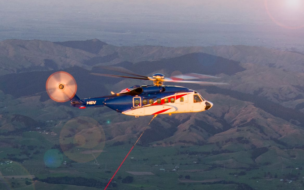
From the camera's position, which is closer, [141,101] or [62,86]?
[62,86]

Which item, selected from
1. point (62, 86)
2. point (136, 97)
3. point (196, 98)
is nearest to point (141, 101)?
point (136, 97)

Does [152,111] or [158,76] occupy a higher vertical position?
[158,76]

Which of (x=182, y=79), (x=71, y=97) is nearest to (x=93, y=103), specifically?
(x=71, y=97)

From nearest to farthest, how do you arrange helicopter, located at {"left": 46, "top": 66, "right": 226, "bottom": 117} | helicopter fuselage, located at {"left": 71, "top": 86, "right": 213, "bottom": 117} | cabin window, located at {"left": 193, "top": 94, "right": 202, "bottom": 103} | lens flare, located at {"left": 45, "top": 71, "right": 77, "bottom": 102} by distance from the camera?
lens flare, located at {"left": 45, "top": 71, "right": 77, "bottom": 102}, helicopter, located at {"left": 46, "top": 66, "right": 226, "bottom": 117}, helicopter fuselage, located at {"left": 71, "top": 86, "right": 213, "bottom": 117}, cabin window, located at {"left": 193, "top": 94, "right": 202, "bottom": 103}

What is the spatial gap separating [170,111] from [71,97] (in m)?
19.9

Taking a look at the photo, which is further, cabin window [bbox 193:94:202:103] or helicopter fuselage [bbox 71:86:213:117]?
cabin window [bbox 193:94:202:103]

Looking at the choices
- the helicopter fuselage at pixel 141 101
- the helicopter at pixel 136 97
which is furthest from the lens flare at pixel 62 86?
the helicopter fuselage at pixel 141 101

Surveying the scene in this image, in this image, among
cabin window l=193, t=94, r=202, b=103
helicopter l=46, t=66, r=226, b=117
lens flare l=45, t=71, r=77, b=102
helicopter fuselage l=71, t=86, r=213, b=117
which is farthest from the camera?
cabin window l=193, t=94, r=202, b=103

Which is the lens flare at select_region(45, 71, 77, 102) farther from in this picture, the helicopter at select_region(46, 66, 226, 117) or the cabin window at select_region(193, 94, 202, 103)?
the cabin window at select_region(193, 94, 202, 103)

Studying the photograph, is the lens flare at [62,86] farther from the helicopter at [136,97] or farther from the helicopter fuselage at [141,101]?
the helicopter fuselage at [141,101]

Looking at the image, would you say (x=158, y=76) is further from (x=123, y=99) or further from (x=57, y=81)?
(x=57, y=81)

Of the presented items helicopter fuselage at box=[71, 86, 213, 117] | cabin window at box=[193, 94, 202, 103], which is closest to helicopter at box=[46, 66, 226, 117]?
helicopter fuselage at box=[71, 86, 213, 117]

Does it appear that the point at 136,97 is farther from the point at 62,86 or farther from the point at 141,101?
the point at 62,86

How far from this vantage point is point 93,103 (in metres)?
101
